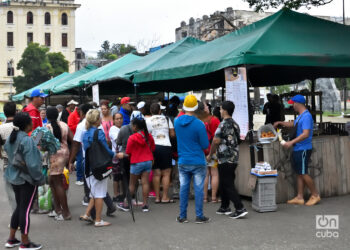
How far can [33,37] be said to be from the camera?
3381 inches

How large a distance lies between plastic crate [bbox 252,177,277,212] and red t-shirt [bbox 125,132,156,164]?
179cm

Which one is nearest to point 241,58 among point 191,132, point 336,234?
point 191,132

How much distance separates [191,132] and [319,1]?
6996mm

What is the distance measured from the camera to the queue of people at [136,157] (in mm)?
5613

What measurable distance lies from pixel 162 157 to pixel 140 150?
77 cm

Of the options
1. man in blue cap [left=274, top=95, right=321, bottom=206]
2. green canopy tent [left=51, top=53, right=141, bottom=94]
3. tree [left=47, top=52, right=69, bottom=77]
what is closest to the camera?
man in blue cap [left=274, top=95, right=321, bottom=206]

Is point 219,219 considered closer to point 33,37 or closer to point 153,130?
point 153,130

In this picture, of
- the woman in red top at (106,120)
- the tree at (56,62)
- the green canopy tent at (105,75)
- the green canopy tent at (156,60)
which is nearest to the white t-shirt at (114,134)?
the woman in red top at (106,120)

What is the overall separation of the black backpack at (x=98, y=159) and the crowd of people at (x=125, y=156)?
24 mm

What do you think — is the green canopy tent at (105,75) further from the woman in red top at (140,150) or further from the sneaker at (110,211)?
the sneaker at (110,211)

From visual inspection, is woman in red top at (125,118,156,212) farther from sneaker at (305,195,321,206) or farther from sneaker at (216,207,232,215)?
sneaker at (305,195,321,206)

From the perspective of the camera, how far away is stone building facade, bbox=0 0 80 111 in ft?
276

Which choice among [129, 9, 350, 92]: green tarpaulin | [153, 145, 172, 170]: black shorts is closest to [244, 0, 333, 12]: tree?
[129, 9, 350, 92]: green tarpaulin

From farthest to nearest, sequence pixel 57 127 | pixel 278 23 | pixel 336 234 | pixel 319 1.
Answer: pixel 319 1, pixel 278 23, pixel 57 127, pixel 336 234
